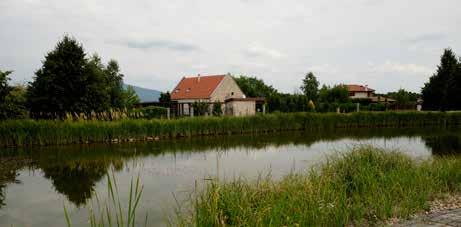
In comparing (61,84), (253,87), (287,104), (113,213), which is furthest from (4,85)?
(253,87)

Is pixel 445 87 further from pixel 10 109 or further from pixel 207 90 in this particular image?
pixel 10 109

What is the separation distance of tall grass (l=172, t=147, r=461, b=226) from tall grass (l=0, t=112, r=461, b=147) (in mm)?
10513

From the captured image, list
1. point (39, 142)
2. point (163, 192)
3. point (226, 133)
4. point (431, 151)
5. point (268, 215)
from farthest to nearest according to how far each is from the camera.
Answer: point (226, 133), point (39, 142), point (431, 151), point (163, 192), point (268, 215)

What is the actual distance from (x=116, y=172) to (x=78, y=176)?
860 millimetres

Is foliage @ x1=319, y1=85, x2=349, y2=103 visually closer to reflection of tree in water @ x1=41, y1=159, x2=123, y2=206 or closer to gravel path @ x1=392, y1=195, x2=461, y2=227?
reflection of tree in water @ x1=41, y1=159, x2=123, y2=206

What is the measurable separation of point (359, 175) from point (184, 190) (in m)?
3.01

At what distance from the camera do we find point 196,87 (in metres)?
36.3

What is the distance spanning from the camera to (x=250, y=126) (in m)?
18.6

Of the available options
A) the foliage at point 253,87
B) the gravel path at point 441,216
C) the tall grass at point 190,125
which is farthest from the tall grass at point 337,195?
the foliage at point 253,87

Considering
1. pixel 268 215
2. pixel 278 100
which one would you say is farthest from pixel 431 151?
pixel 278 100

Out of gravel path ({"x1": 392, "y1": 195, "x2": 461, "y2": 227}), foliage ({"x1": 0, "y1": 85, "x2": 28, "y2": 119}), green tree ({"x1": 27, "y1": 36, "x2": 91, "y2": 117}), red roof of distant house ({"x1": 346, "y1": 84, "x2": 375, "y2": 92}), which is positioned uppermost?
red roof of distant house ({"x1": 346, "y1": 84, "x2": 375, "y2": 92})

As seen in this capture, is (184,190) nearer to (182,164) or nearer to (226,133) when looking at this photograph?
(182,164)

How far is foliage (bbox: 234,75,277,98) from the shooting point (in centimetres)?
4578

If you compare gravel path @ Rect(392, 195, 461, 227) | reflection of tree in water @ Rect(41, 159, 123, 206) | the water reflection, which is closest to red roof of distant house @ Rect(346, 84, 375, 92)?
the water reflection
